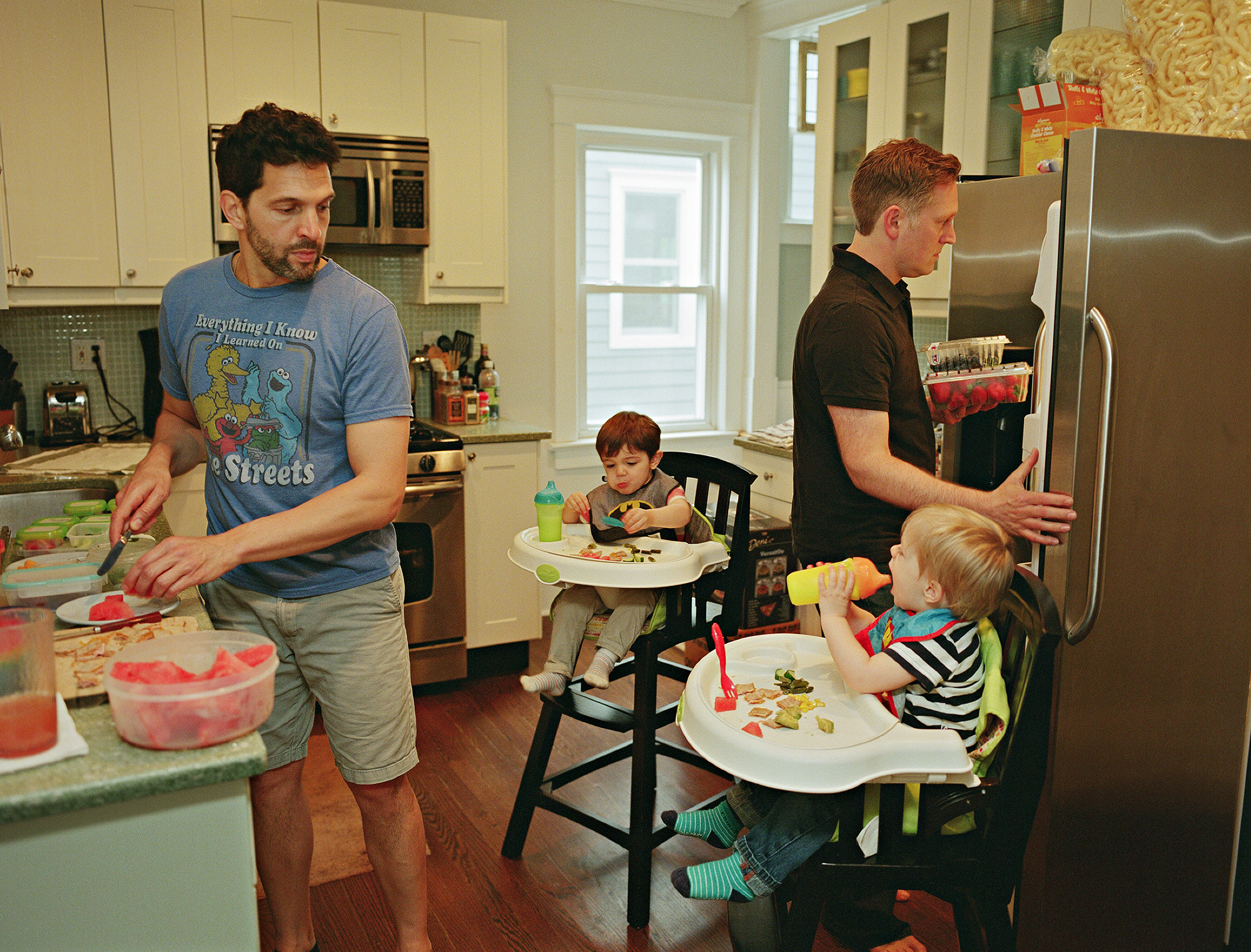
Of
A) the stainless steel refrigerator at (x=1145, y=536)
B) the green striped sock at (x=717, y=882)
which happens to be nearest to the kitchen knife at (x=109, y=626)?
the green striped sock at (x=717, y=882)

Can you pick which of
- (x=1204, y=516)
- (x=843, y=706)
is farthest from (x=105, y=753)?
(x=1204, y=516)

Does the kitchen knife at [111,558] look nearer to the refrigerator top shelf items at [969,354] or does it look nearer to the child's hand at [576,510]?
the child's hand at [576,510]

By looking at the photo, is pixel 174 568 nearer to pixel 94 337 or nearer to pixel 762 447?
pixel 94 337

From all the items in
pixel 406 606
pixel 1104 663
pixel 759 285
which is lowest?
pixel 406 606

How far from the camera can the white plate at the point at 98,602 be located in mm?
1528

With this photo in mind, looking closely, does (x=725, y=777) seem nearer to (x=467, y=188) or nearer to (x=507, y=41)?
(x=467, y=188)

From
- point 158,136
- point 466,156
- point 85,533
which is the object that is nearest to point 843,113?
point 466,156

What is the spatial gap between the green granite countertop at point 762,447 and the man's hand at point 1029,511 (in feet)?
6.43

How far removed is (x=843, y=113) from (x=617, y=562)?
2407 millimetres

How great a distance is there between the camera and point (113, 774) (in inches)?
41.8

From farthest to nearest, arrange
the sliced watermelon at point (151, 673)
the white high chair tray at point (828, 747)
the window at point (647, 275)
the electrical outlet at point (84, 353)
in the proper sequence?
1. the window at point (647, 275)
2. the electrical outlet at point (84, 353)
3. the white high chair tray at point (828, 747)
4. the sliced watermelon at point (151, 673)

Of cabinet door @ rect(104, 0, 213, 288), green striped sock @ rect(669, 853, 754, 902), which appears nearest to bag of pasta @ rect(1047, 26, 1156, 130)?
green striped sock @ rect(669, 853, 754, 902)

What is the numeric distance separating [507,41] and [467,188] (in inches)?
33.3

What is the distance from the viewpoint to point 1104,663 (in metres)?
2.01
